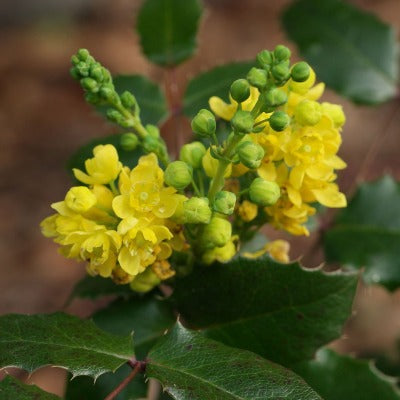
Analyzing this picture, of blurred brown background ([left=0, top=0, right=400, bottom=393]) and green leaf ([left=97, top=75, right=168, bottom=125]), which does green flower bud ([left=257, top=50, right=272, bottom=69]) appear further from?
blurred brown background ([left=0, top=0, right=400, bottom=393])

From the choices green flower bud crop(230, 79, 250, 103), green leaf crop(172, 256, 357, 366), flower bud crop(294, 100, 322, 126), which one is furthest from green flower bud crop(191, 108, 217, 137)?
green leaf crop(172, 256, 357, 366)

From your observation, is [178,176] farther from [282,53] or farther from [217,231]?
[282,53]

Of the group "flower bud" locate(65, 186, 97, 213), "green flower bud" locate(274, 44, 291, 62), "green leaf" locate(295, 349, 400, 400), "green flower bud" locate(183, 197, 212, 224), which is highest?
"green flower bud" locate(274, 44, 291, 62)

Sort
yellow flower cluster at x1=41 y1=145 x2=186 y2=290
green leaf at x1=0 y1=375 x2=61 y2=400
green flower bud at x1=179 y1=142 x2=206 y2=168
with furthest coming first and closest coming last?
green flower bud at x1=179 y1=142 x2=206 y2=168 < yellow flower cluster at x1=41 y1=145 x2=186 y2=290 < green leaf at x1=0 y1=375 x2=61 y2=400

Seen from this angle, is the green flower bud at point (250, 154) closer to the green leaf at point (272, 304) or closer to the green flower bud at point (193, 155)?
the green flower bud at point (193, 155)

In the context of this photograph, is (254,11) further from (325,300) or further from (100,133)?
(325,300)

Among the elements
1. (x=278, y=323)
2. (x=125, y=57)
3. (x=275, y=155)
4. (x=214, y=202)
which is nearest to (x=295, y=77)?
(x=275, y=155)

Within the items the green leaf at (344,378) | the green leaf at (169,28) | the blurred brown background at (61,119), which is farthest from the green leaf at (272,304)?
the blurred brown background at (61,119)
